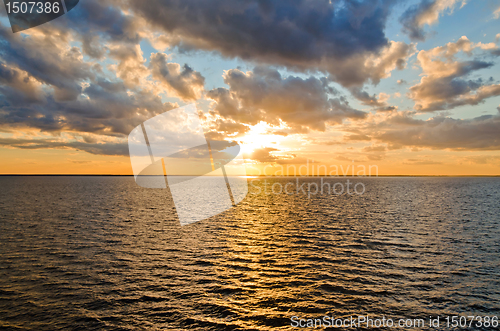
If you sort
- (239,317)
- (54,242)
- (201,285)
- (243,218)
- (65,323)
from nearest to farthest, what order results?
(65,323), (239,317), (201,285), (54,242), (243,218)

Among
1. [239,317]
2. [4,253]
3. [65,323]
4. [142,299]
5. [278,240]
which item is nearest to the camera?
[65,323]

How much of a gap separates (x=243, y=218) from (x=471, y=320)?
43.0m

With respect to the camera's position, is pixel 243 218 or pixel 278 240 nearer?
pixel 278 240

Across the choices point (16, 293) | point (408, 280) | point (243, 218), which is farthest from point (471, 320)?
point (243, 218)

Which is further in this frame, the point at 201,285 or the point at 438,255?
the point at 438,255

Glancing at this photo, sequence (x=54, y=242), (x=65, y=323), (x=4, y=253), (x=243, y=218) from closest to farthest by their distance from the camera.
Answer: (x=65, y=323), (x=4, y=253), (x=54, y=242), (x=243, y=218)

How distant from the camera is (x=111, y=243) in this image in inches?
1367

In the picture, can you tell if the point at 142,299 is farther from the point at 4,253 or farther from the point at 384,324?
the point at 4,253

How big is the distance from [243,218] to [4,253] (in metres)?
39.0

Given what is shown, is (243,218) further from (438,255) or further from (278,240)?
(438,255)

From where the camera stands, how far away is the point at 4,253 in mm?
29078

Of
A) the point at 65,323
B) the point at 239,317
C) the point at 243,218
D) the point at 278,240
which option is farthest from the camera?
the point at 243,218

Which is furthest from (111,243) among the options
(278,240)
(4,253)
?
(278,240)

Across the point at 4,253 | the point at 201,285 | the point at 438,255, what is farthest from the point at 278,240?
the point at 4,253
